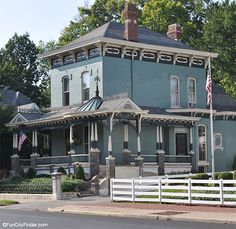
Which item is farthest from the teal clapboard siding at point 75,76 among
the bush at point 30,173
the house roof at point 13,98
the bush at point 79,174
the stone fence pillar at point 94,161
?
the house roof at point 13,98

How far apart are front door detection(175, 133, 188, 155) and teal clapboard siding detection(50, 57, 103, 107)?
692cm

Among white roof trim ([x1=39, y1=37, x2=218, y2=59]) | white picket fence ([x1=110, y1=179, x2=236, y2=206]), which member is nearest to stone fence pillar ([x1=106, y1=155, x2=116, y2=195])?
white picket fence ([x1=110, y1=179, x2=236, y2=206])

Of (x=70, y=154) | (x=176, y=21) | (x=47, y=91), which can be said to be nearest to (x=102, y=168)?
(x=70, y=154)

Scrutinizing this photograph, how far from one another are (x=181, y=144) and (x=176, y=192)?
1593 centimetres

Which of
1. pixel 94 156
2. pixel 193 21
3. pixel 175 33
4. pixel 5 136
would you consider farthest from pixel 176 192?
pixel 193 21

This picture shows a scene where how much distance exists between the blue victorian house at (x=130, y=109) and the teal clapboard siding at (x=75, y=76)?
0.06m

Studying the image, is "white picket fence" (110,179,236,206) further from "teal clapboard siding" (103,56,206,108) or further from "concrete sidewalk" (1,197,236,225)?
"teal clapboard siding" (103,56,206,108)

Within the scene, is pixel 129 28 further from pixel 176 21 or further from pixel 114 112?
pixel 176 21

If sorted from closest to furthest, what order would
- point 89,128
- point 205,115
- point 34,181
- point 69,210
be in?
point 69,210
point 34,181
point 89,128
point 205,115

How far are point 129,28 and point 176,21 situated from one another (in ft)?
57.7

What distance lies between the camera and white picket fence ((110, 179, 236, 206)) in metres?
23.9

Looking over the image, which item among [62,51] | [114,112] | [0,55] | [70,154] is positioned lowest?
[70,154]

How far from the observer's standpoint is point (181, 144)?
138ft

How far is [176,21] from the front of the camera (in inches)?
2248
